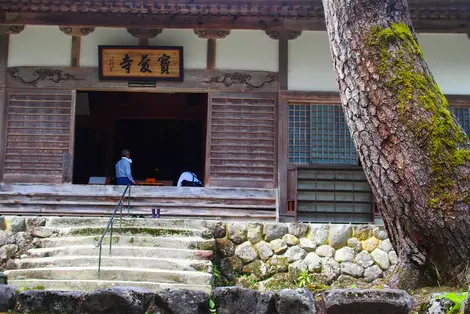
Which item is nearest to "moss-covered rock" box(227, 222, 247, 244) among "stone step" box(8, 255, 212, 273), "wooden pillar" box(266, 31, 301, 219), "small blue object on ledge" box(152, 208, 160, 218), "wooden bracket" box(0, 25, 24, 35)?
"stone step" box(8, 255, 212, 273)

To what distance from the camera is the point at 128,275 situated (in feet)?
27.9

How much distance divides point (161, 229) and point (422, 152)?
542 centimetres

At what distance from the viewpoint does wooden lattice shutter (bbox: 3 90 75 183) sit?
12.4m

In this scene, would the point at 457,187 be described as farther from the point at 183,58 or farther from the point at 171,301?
the point at 183,58

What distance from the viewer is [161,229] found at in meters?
9.86

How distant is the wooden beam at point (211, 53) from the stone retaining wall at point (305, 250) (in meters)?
3.93

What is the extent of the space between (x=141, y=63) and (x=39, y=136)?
2.60 metres

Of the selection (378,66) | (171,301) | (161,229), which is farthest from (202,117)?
(171,301)

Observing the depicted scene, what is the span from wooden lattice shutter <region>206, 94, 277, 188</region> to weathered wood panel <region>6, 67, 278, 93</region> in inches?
9.4

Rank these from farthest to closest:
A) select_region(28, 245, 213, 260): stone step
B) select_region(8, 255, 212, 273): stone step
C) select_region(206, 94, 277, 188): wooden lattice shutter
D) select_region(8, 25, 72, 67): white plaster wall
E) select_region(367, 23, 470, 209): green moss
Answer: select_region(8, 25, 72, 67): white plaster wall < select_region(206, 94, 277, 188): wooden lattice shutter < select_region(28, 245, 213, 260): stone step < select_region(8, 255, 212, 273): stone step < select_region(367, 23, 470, 209): green moss

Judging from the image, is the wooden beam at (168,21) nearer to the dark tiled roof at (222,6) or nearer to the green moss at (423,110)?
the dark tiled roof at (222,6)

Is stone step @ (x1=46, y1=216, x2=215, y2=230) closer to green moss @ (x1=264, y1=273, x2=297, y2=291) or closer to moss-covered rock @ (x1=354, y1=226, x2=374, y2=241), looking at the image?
green moss @ (x1=264, y1=273, x2=297, y2=291)

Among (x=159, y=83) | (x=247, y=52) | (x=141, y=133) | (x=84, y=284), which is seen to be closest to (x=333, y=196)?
(x=247, y=52)

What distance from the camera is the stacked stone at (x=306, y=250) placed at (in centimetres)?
1019
